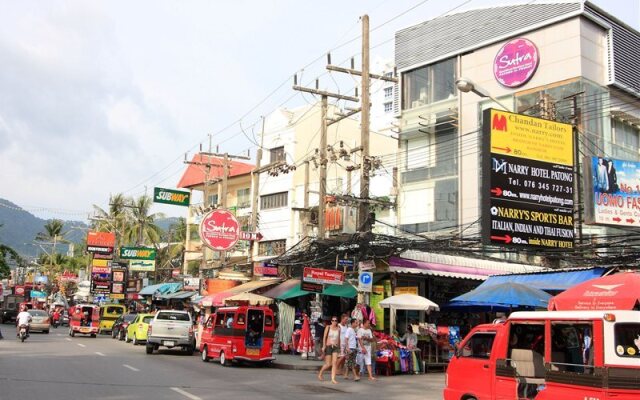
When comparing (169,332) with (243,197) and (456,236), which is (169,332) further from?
(243,197)

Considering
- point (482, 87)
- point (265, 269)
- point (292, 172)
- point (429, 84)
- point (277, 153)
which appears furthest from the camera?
point (277, 153)

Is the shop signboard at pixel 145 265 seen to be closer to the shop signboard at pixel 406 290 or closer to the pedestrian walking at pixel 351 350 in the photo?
the shop signboard at pixel 406 290

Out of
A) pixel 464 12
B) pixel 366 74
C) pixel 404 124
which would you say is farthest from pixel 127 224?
pixel 366 74

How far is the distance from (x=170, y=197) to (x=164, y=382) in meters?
23.7

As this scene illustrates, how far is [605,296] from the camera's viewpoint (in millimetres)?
9359

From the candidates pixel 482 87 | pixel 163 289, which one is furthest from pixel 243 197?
pixel 482 87

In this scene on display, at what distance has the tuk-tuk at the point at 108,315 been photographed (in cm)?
4031

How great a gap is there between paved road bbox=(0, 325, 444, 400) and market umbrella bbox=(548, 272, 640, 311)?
5.32 metres

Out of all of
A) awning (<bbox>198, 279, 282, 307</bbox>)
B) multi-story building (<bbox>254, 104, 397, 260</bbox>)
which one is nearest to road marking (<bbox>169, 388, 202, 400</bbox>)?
awning (<bbox>198, 279, 282, 307</bbox>)

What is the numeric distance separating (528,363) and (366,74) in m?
15.2

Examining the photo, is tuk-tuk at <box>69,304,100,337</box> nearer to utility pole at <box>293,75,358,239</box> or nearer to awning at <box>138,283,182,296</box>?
awning at <box>138,283,182,296</box>

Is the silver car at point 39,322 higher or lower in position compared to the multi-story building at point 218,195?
lower

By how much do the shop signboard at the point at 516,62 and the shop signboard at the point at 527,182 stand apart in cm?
1668

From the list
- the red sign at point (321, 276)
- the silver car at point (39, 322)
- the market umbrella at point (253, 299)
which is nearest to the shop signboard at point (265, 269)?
the market umbrella at point (253, 299)
